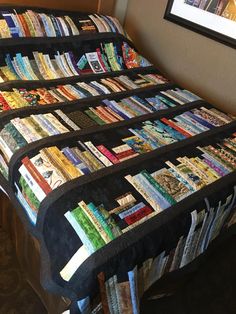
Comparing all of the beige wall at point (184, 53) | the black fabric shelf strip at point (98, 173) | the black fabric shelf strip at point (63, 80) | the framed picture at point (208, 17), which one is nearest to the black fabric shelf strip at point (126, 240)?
the black fabric shelf strip at point (98, 173)

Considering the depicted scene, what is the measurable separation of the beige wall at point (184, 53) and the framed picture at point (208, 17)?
57 mm

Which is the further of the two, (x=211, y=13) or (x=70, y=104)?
(x=211, y=13)

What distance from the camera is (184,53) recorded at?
2.24 metres

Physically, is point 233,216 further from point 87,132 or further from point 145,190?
point 87,132

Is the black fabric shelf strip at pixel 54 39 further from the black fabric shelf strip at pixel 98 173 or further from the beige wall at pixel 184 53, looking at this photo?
the black fabric shelf strip at pixel 98 173

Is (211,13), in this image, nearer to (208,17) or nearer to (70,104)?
(208,17)

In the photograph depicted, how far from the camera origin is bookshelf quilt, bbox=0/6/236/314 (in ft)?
3.21

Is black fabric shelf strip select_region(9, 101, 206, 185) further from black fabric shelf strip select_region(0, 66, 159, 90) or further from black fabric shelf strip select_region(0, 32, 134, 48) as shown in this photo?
black fabric shelf strip select_region(0, 32, 134, 48)

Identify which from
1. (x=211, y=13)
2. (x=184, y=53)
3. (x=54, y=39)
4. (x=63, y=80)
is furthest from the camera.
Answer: (x=184, y=53)

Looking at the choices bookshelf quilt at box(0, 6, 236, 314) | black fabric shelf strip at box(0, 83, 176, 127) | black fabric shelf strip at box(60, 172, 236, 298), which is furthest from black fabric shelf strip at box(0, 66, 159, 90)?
black fabric shelf strip at box(60, 172, 236, 298)

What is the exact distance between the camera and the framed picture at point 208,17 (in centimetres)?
189

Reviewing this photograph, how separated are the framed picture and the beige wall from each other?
57mm

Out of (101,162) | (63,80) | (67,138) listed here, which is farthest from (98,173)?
(63,80)

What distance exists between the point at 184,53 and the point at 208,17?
31 cm
